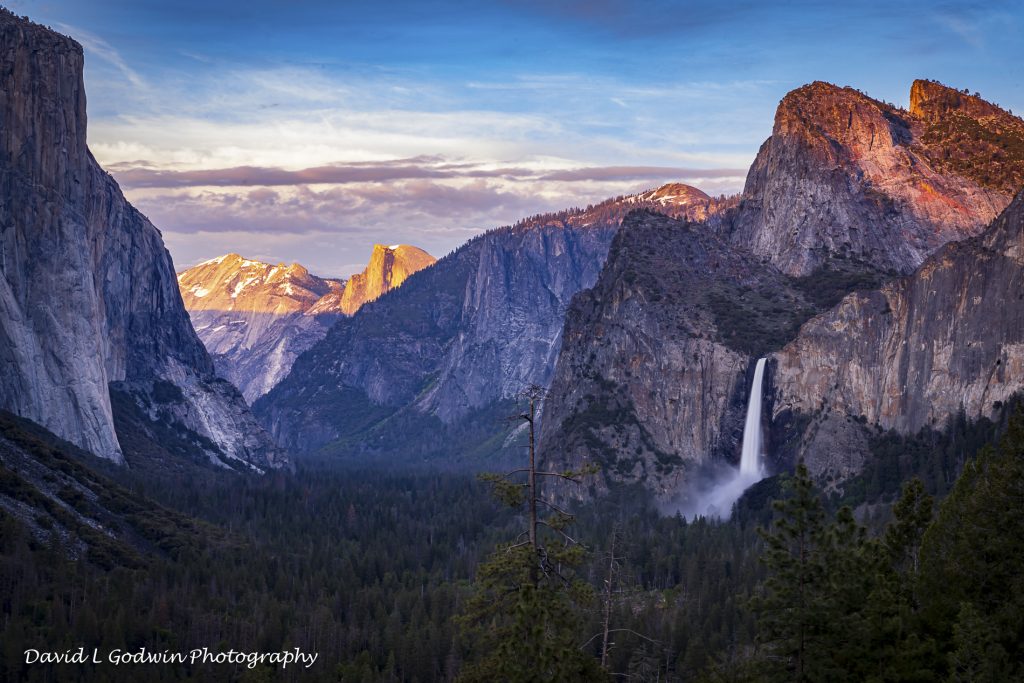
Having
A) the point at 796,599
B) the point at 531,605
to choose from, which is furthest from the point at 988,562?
the point at 531,605

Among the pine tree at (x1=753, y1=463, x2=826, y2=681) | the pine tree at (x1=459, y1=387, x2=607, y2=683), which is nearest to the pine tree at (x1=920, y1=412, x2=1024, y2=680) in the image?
the pine tree at (x1=753, y1=463, x2=826, y2=681)

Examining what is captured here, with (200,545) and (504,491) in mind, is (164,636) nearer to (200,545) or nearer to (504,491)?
(200,545)

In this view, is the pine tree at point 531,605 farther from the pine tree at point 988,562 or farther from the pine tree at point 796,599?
the pine tree at point 988,562

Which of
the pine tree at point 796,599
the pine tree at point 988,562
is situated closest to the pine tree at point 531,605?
the pine tree at point 796,599

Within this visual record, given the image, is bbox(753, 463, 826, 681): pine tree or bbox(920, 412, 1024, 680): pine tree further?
bbox(920, 412, 1024, 680): pine tree

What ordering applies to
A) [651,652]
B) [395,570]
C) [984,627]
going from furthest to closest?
[395,570] < [651,652] < [984,627]

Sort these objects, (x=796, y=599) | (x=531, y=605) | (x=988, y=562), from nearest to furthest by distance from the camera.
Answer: (x=531, y=605), (x=796, y=599), (x=988, y=562)

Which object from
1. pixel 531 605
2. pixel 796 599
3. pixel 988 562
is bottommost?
pixel 796 599

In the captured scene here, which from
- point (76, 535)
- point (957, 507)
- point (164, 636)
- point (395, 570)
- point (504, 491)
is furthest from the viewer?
point (395, 570)

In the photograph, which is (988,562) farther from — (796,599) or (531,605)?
(531,605)

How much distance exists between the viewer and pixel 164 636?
461 feet

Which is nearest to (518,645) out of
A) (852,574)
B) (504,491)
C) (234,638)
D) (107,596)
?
(504,491)

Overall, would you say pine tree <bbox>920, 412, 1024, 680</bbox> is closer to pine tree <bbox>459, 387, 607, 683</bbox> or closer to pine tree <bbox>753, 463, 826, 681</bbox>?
pine tree <bbox>753, 463, 826, 681</bbox>

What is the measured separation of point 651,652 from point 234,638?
4594cm
